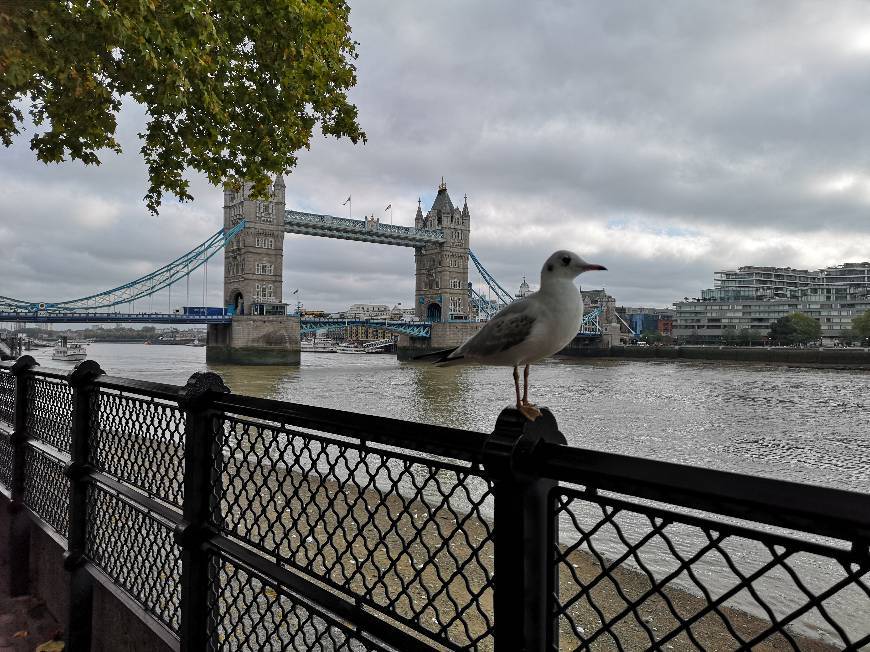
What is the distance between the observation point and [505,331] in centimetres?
162

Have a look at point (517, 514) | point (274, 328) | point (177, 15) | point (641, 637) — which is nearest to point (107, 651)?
point (517, 514)

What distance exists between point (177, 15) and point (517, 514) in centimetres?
493

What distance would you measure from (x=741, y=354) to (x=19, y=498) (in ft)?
219

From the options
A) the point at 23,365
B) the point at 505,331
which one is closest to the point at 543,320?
the point at 505,331

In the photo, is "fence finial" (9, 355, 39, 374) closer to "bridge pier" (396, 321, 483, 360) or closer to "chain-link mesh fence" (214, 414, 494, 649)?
"chain-link mesh fence" (214, 414, 494, 649)

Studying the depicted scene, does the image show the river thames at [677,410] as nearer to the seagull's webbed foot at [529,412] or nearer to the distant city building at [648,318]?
the seagull's webbed foot at [529,412]

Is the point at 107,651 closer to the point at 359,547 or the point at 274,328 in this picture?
the point at 359,547

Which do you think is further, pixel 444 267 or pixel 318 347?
pixel 318 347

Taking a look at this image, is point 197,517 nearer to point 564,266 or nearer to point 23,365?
point 564,266

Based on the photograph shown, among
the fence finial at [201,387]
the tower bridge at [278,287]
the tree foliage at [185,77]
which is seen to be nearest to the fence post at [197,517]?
the fence finial at [201,387]

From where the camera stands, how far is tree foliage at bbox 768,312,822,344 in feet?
262

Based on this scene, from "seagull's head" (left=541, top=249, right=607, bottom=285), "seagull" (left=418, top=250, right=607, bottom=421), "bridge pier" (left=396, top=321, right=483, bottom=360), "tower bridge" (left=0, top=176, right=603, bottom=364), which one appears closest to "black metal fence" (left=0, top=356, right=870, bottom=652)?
"seagull" (left=418, top=250, right=607, bottom=421)

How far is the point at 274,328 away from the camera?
54.0 meters

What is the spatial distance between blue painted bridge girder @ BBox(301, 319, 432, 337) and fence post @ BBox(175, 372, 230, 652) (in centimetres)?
5647
